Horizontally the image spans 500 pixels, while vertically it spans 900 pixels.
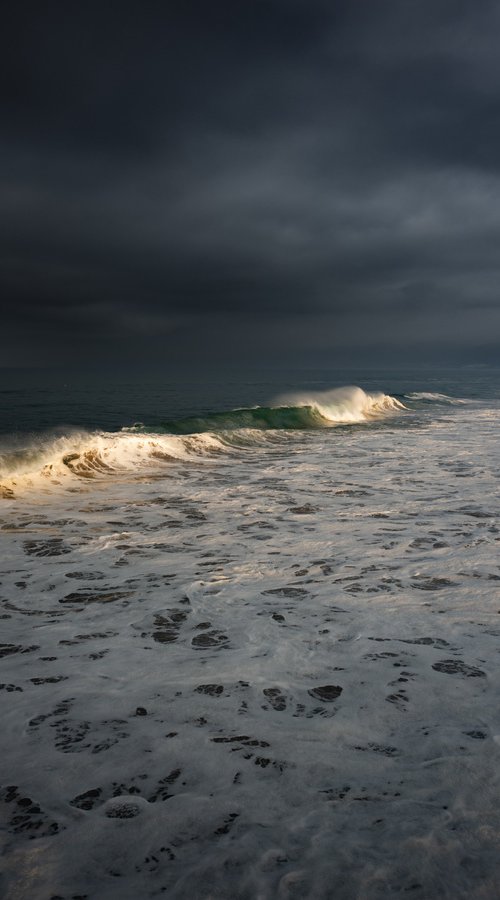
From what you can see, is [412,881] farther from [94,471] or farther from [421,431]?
[421,431]

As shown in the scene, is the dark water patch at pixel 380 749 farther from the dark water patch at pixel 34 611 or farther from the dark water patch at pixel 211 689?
the dark water patch at pixel 34 611

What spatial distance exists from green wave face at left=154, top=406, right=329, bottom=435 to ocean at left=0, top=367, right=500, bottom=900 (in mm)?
10839

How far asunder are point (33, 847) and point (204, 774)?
2.33ft

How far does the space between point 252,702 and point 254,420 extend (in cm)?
1821

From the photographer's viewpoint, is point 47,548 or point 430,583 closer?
point 430,583

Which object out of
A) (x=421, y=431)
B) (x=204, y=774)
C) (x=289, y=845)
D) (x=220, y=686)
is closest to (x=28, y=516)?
(x=220, y=686)

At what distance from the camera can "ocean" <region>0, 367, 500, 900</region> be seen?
198 centimetres

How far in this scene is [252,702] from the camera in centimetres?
300

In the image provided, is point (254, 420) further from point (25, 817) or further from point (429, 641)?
point (25, 817)

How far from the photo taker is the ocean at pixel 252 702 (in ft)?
6.50

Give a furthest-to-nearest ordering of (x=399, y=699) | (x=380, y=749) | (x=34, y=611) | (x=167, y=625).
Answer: (x=34, y=611) → (x=167, y=625) → (x=399, y=699) → (x=380, y=749)

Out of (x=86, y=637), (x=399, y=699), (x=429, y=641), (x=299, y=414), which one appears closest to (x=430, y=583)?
(x=429, y=641)

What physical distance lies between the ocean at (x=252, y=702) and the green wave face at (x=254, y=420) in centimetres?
1084

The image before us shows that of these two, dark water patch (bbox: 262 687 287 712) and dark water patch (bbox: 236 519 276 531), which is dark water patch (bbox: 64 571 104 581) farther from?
dark water patch (bbox: 262 687 287 712)
